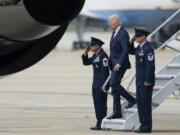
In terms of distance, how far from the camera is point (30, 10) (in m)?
5.89

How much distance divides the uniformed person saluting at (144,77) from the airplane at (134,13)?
33155 mm

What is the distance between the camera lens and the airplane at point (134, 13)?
4653 cm

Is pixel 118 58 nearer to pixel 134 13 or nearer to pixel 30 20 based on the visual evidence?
pixel 30 20

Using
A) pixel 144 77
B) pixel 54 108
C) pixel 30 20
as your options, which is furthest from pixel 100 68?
pixel 30 20

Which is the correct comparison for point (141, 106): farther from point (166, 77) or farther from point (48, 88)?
point (48, 88)

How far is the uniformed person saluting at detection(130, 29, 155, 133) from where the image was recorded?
36.4ft

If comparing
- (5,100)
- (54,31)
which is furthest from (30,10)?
(5,100)

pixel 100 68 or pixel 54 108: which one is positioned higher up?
pixel 100 68

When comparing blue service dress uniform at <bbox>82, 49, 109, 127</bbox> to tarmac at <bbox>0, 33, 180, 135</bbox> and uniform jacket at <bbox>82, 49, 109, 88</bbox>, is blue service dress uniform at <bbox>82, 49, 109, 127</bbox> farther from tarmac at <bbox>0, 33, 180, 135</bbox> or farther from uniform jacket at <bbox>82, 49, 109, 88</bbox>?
tarmac at <bbox>0, 33, 180, 135</bbox>

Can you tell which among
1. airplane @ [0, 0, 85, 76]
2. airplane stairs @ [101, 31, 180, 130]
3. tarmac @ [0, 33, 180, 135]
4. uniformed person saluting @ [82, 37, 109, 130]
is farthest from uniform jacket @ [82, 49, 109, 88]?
airplane @ [0, 0, 85, 76]

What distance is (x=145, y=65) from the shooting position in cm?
1120

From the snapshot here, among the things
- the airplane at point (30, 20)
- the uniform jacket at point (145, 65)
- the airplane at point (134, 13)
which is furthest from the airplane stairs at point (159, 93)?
the airplane at point (134, 13)

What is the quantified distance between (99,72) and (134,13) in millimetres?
36410

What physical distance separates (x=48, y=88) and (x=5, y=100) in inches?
157
